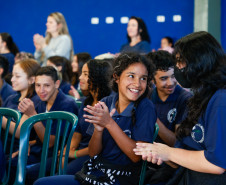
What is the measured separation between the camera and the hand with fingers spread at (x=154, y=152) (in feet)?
5.07

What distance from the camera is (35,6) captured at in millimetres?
8258

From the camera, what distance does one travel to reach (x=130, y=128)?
6.42 ft

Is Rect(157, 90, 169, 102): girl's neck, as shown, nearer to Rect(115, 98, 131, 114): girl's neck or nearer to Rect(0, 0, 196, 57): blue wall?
Rect(115, 98, 131, 114): girl's neck

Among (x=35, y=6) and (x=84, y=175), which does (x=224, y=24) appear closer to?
(x=35, y=6)

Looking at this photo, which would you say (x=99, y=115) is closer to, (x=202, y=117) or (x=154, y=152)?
(x=154, y=152)

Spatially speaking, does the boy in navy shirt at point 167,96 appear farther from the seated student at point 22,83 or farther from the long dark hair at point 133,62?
the seated student at point 22,83

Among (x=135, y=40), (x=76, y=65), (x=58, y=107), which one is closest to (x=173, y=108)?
(x=58, y=107)

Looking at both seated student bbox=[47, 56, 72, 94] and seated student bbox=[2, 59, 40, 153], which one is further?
seated student bbox=[47, 56, 72, 94]

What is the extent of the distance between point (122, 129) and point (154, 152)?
0.44m

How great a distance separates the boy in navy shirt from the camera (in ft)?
8.29

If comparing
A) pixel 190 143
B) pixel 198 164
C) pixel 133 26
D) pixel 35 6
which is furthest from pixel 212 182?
pixel 35 6

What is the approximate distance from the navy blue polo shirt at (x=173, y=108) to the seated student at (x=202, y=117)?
888mm

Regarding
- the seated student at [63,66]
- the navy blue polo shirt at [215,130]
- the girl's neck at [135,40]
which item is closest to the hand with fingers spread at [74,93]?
the seated student at [63,66]

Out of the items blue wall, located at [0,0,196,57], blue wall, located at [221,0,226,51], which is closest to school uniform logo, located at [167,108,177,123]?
blue wall, located at [221,0,226,51]
